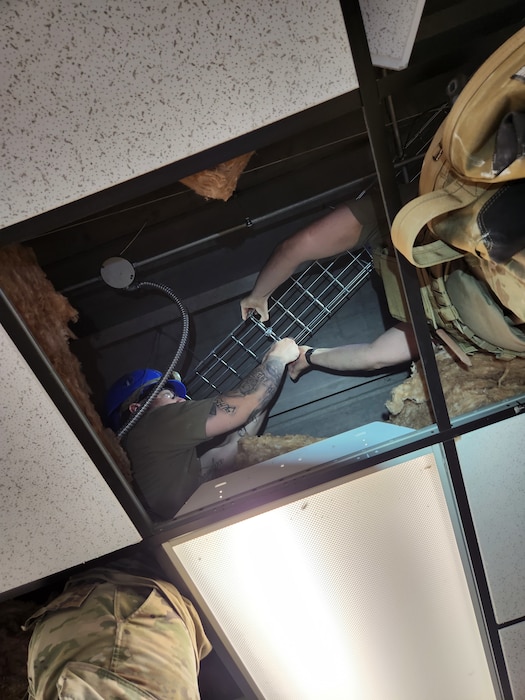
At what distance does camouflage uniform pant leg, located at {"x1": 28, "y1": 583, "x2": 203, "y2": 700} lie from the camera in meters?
1.12

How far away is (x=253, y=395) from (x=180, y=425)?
23 centimetres

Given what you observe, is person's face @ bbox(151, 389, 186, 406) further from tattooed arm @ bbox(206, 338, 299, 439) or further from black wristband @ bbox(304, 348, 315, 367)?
black wristband @ bbox(304, 348, 315, 367)

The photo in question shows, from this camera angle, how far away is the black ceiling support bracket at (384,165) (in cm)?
92

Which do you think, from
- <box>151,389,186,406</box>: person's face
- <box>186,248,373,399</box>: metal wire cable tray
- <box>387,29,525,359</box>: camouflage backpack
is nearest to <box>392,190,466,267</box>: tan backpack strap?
<box>387,29,525,359</box>: camouflage backpack

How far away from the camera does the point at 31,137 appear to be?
3.04ft

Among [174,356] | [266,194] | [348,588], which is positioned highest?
[266,194]

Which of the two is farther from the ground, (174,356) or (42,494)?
(174,356)

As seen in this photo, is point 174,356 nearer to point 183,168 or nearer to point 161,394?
point 161,394

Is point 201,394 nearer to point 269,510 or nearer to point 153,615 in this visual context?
point 269,510

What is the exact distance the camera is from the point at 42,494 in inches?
49.3

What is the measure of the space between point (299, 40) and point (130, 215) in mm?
709

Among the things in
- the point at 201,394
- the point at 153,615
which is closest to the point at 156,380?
the point at 201,394

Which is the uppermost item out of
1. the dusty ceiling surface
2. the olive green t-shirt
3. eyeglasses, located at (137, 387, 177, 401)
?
the dusty ceiling surface

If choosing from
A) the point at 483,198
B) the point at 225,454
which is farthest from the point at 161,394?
the point at 483,198
